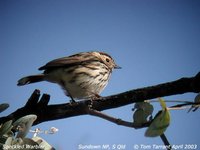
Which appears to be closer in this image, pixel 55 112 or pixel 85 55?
pixel 55 112

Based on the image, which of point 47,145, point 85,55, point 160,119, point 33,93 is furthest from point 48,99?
point 85,55

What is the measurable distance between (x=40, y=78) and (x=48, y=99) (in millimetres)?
2721

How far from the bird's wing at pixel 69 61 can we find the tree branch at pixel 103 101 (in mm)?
2446

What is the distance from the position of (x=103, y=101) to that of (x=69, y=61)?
11.0 ft

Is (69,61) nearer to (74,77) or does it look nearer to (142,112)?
(74,77)

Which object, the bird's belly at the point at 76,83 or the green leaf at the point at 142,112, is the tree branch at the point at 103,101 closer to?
the green leaf at the point at 142,112

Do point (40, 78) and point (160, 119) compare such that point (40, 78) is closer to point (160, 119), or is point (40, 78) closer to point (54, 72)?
point (54, 72)

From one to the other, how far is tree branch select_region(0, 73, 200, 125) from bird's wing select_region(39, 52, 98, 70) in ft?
8.02

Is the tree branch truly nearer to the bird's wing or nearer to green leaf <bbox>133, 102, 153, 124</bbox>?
green leaf <bbox>133, 102, 153, 124</bbox>

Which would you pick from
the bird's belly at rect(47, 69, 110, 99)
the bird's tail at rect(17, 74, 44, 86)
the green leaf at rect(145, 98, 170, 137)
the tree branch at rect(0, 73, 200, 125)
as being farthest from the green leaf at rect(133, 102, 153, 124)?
the bird's belly at rect(47, 69, 110, 99)

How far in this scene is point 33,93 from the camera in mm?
4008

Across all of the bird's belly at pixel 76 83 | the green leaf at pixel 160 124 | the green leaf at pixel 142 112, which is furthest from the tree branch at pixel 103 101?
the bird's belly at pixel 76 83

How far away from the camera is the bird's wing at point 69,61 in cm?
643

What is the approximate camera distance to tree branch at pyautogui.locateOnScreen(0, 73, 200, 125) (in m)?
2.97
